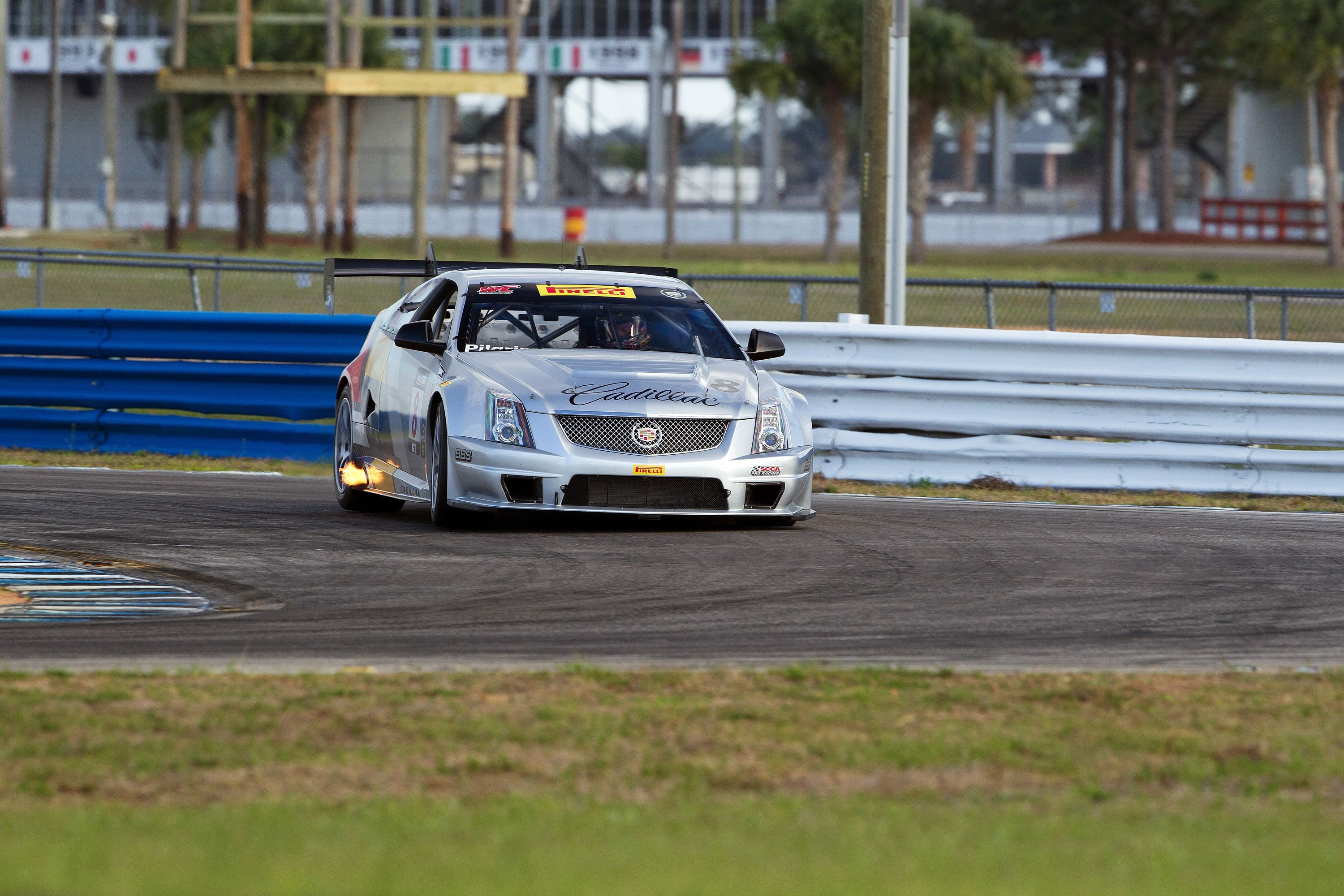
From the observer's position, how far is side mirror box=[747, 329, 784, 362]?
11414 mm

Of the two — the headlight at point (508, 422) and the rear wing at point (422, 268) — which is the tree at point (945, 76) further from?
the headlight at point (508, 422)

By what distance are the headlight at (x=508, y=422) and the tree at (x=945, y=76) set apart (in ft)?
137

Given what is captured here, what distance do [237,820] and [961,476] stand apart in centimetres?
931

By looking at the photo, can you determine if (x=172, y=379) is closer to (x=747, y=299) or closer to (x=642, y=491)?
(x=642, y=491)

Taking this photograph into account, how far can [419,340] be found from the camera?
1111 cm

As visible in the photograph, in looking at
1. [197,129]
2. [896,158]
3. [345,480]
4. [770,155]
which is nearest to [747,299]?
[896,158]

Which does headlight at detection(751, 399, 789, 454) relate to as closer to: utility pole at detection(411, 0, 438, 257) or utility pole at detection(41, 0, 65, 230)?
utility pole at detection(411, 0, 438, 257)

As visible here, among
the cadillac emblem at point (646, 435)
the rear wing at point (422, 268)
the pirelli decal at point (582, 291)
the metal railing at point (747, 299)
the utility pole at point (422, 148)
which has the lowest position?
the cadillac emblem at point (646, 435)

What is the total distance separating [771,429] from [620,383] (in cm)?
86

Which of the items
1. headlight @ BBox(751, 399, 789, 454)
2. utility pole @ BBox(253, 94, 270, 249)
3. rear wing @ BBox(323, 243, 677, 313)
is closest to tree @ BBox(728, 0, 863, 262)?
utility pole @ BBox(253, 94, 270, 249)

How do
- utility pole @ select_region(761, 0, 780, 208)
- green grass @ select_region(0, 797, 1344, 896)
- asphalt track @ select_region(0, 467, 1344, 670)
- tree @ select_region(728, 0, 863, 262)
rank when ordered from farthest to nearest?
utility pole @ select_region(761, 0, 780, 208) → tree @ select_region(728, 0, 863, 262) → asphalt track @ select_region(0, 467, 1344, 670) → green grass @ select_region(0, 797, 1344, 896)

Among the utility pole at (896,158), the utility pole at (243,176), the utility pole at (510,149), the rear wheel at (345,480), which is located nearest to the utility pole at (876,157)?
the utility pole at (896,158)

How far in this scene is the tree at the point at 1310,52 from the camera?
48938 mm

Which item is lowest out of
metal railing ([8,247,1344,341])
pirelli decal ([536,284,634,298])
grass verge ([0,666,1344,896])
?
grass verge ([0,666,1344,896])
